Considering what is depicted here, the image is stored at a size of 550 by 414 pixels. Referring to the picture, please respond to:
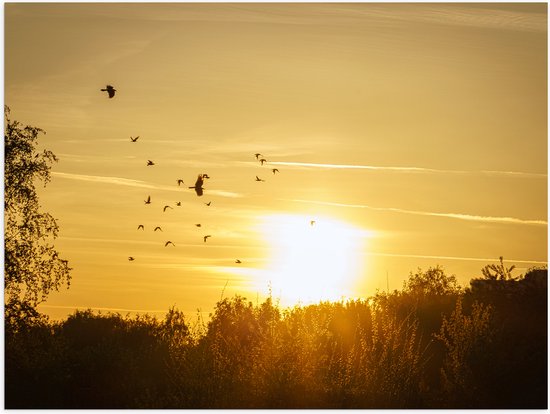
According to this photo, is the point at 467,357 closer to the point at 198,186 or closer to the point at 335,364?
the point at 335,364

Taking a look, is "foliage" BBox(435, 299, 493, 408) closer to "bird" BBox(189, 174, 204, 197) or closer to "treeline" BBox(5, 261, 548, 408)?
"treeline" BBox(5, 261, 548, 408)

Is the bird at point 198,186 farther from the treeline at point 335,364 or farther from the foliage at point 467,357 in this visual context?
the foliage at point 467,357

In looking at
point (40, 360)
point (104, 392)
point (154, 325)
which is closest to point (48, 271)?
point (40, 360)

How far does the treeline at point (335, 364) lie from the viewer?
29922 millimetres

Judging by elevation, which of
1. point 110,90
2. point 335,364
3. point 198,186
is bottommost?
point 335,364

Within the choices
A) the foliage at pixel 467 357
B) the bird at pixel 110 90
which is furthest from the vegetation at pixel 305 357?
the bird at pixel 110 90

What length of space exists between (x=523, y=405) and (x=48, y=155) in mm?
21671

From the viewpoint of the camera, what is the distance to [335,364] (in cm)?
3234

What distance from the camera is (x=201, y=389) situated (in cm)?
3136

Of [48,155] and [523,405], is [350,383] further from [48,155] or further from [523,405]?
[48,155]

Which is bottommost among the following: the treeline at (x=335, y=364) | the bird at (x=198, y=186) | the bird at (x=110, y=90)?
the treeline at (x=335, y=364)

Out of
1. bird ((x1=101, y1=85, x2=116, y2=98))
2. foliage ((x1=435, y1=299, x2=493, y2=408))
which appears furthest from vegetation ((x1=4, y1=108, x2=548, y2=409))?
bird ((x1=101, y1=85, x2=116, y2=98))

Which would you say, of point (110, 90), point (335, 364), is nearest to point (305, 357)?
point (335, 364)

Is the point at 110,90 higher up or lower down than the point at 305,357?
higher up
